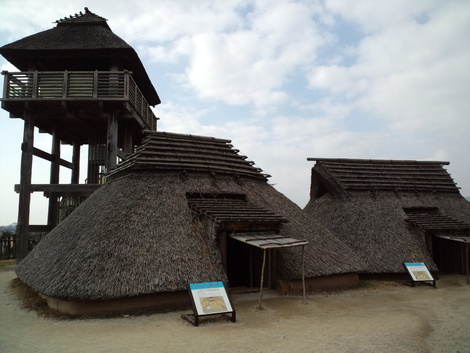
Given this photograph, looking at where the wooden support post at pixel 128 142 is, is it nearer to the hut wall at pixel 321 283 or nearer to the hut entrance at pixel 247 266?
the hut entrance at pixel 247 266

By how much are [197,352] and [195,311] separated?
1613 mm

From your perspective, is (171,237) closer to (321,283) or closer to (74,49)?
(321,283)

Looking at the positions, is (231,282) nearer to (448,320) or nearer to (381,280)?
(381,280)

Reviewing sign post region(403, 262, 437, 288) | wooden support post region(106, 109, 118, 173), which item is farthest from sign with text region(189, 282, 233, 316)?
wooden support post region(106, 109, 118, 173)

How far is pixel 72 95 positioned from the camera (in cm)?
1551

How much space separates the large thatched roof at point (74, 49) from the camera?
53.7ft

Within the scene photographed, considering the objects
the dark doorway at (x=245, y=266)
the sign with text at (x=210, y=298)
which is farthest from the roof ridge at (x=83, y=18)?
the sign with text at (x=210, y=298)

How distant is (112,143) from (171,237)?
758 cm

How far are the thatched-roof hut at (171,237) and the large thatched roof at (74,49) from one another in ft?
17.1

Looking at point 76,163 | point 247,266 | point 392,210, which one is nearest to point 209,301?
point 247,266

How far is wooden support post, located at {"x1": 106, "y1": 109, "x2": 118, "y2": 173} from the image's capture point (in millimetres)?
15719

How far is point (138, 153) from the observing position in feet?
43.6

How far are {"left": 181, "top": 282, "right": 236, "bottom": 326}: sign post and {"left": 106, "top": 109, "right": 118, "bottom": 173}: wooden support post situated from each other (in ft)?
29.6

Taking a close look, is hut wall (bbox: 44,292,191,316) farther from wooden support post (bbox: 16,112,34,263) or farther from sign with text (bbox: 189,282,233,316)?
wooden support post (bbox: 16,112,34,263)
